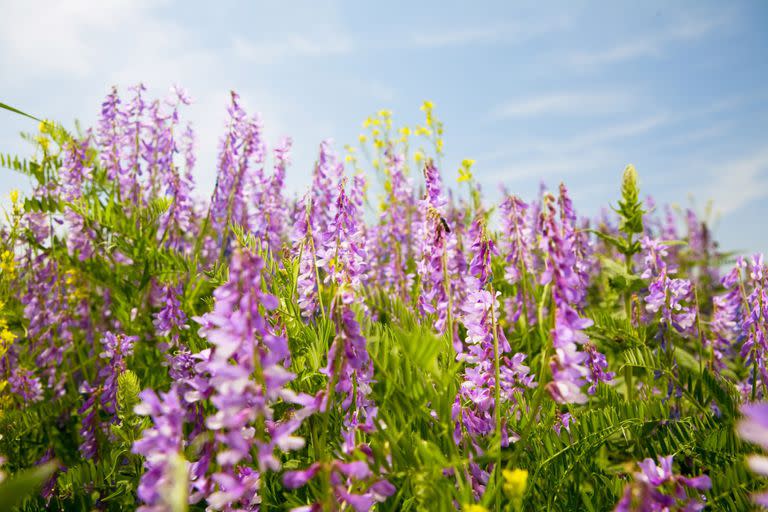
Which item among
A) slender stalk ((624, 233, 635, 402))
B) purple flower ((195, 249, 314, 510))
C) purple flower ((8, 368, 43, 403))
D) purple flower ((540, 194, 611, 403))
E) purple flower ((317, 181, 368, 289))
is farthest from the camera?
purple flower ((8, 368, 43, 403))

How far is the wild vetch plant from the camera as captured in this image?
3.32 feet

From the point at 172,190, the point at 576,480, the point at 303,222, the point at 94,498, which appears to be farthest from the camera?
the point at 172,190

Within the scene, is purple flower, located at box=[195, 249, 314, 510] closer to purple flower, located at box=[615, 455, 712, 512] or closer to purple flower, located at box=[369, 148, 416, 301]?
purple flower, located at box=[615, 455, 712, 512]

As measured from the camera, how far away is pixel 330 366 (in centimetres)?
111

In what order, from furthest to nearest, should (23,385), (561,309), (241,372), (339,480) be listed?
(23,385)
(561,309)
(339,480)
(241,372)

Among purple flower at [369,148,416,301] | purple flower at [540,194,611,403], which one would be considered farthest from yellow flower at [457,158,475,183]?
purple flower at [540,194,611,403]

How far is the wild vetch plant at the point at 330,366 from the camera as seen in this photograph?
3.32 ft

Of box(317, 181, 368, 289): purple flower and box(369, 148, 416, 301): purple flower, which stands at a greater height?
box(369, 148, 416, 301): purple flower

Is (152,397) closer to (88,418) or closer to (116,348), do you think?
(116,348)

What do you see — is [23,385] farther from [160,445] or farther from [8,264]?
[160,445]

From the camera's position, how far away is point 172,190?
12.2 feet

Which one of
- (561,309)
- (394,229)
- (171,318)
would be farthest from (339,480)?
(394,229)

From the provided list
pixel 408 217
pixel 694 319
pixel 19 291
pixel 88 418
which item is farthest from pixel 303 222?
pixel 408 217

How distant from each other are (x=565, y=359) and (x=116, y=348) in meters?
1.90
